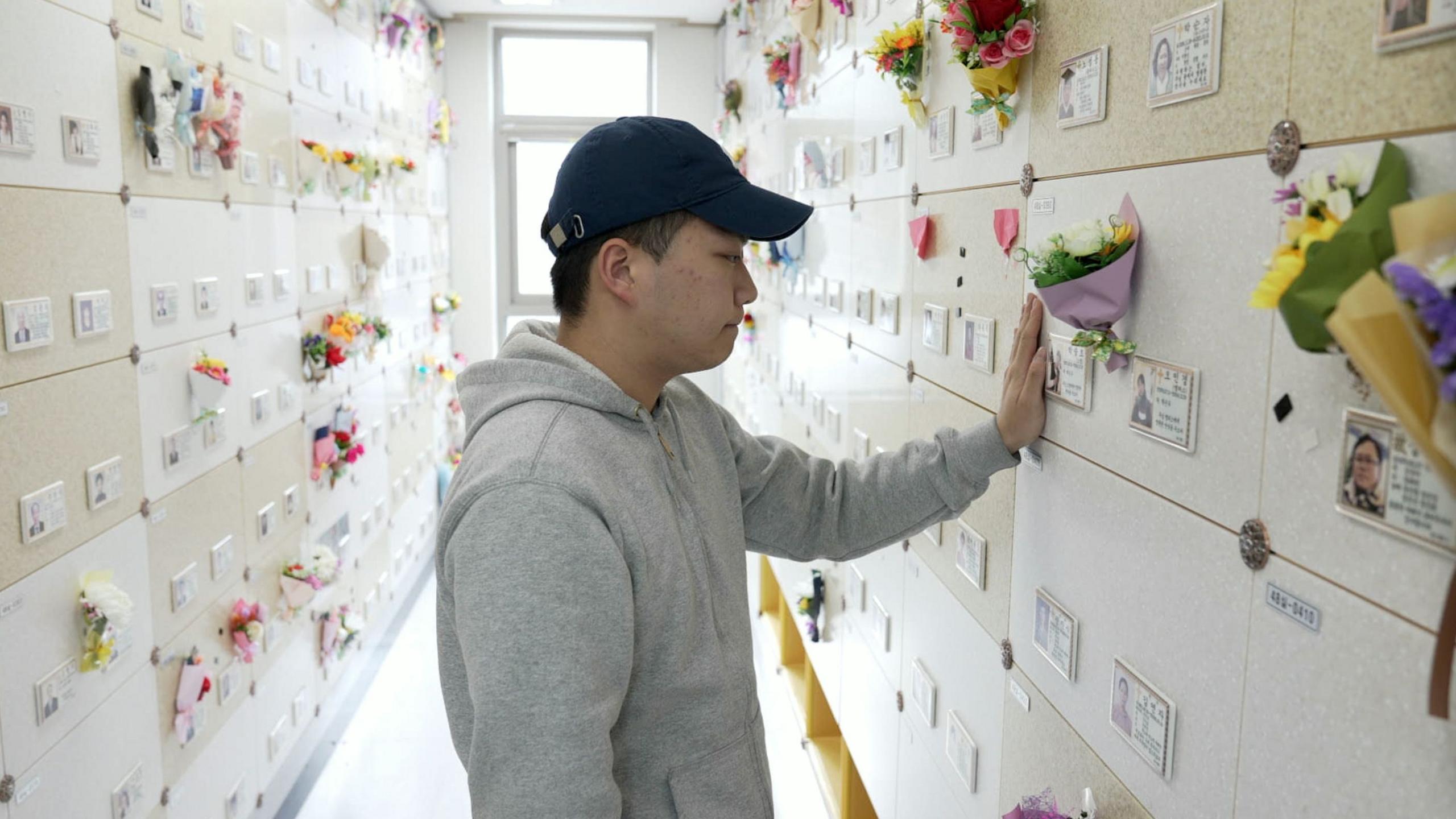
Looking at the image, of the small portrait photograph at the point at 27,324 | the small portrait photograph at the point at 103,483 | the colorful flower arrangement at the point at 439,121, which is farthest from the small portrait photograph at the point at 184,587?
the colorful flower arrangement at the point at 439,121

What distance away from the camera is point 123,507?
84.7 inches

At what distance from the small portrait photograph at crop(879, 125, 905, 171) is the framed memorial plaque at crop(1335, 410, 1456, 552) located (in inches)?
56.1

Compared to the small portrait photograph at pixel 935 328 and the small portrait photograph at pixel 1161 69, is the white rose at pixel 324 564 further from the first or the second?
the small portrait photograph at pixel 1161 69

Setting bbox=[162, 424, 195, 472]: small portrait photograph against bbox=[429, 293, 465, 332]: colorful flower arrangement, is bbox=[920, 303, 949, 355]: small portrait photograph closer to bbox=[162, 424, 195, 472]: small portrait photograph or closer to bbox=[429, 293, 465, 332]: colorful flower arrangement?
bbox=[162, 424, 195, 472]: small portrait photograph

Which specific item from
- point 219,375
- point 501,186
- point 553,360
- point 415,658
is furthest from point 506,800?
point 501,186

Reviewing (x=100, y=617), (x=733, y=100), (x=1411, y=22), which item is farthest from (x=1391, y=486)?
(x=733, y=100)

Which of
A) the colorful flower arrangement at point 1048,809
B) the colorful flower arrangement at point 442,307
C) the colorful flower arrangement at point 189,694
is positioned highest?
the colorful flower arrangement at point 442,307

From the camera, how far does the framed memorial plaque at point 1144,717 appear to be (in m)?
1.07

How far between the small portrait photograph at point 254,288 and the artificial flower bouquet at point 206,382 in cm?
33

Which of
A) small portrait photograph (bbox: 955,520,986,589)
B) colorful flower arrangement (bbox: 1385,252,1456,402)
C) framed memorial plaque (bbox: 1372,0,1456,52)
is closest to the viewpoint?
colorful flower arrangement (bbox: 1385,252,1456,402)

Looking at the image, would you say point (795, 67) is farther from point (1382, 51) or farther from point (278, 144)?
point (1382, 51)

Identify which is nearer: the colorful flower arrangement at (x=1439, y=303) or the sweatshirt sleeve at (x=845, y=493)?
the colorful flower arrangement at (x=1439, y=303)

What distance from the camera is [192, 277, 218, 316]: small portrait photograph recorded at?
2523 millimetres

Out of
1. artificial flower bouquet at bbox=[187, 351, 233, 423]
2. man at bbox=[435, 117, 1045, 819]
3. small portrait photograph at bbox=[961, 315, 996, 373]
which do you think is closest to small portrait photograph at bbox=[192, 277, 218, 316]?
artificial flower bouquet at bbox=[187, 351, 233, 423]
